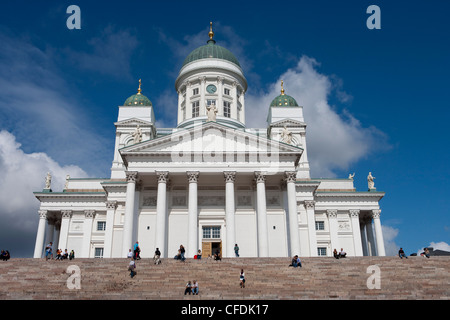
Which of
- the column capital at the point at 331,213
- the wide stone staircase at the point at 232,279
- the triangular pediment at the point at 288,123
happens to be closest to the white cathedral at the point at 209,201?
the column capital at the point at 331,213

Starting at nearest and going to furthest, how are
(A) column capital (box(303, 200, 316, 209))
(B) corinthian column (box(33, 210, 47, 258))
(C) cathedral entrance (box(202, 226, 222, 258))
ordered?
1. (C) cathedral entrance (box(202, 226, 222, 258))
2. (A) column capital (box(303, 200, 316, 209))
3. (B) corinthian column (box(33, 210, 47, 258))

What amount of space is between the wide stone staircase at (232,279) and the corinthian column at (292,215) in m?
4.75

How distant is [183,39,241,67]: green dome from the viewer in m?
53.2

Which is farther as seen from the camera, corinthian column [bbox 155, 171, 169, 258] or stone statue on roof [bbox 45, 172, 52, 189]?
stone statue on roof [bbox 45, 172, 52, 189]

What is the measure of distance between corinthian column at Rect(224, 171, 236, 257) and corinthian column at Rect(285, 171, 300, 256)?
4.55 meters

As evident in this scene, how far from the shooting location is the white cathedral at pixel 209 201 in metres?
33.1

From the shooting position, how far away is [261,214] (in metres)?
32.2

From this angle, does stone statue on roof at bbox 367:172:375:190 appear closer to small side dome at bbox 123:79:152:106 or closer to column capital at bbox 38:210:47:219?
small side dome at bbox 123:79:152:106

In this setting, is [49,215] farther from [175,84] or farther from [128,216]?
[175,84]

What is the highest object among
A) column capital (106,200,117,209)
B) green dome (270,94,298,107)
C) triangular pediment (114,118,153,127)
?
green dome (270,94,298,107)

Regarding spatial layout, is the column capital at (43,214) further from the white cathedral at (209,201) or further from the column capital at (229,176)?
the column capital at (229,176)

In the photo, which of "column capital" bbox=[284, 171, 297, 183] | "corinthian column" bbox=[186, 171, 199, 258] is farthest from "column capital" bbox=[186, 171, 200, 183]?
"column capital" bbox=[284, 171, 297, 183]
